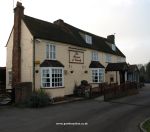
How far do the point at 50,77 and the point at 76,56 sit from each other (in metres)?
6.04

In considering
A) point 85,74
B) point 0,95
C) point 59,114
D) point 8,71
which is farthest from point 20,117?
point 85,74

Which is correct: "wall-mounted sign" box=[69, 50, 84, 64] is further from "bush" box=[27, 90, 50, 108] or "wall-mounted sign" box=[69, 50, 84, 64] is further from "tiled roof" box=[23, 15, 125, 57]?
"bush" box=[27, 90, 50, 108]

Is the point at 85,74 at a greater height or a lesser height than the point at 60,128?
greater

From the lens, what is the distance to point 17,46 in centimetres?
2470

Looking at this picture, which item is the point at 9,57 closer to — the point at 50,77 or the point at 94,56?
the point at 50,77

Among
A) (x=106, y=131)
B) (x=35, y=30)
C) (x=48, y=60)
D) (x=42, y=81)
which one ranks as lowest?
(x=106, y=131)

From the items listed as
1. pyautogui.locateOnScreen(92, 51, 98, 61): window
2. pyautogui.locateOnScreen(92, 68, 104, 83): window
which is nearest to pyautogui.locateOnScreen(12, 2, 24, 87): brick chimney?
pyautogui.locateOnScreen(92, 68, 104, 83): window

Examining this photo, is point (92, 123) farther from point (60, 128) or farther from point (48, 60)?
point (48, 60)

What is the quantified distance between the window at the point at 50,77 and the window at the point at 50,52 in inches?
57.9

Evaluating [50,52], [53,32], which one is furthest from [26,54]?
[53,32]

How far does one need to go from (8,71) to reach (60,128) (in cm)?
1663

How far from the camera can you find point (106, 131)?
11.3m

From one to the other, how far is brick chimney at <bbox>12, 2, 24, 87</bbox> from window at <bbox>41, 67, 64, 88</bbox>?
276 centimetres

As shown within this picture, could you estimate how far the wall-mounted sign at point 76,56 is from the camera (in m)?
27.7
